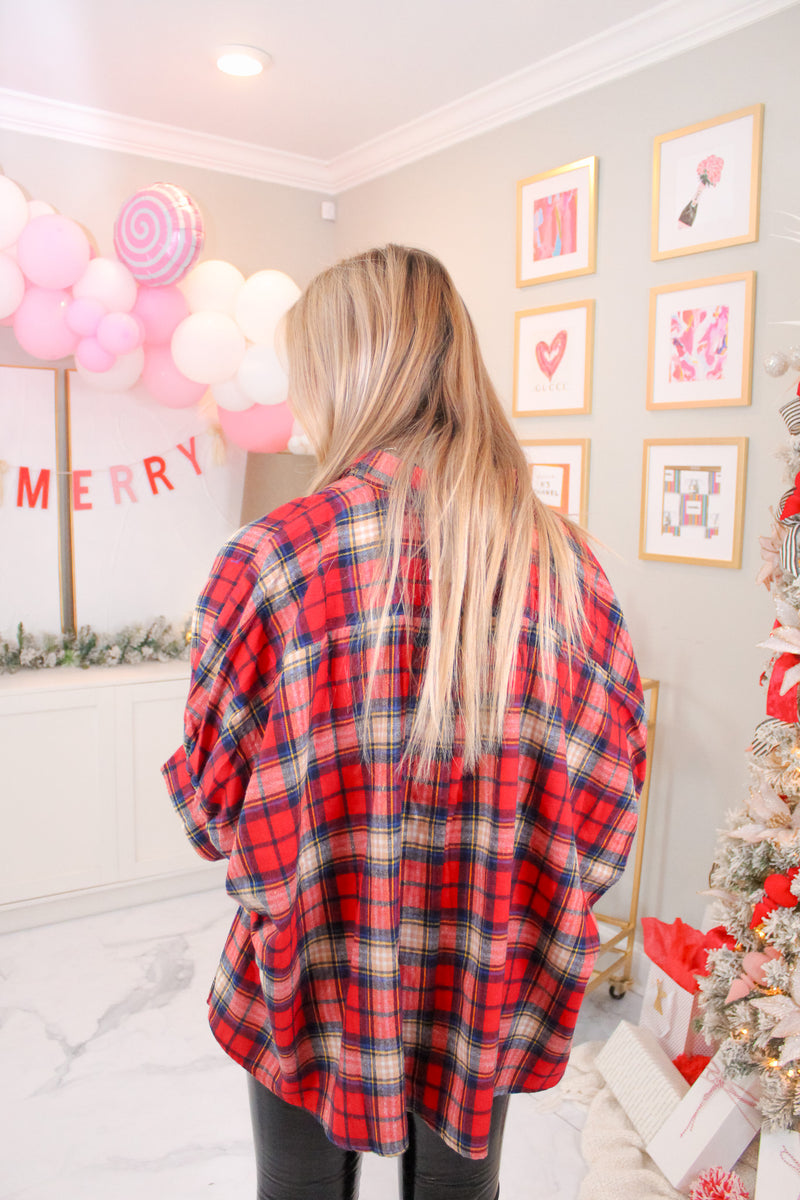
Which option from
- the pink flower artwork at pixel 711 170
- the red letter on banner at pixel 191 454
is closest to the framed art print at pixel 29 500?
the red letter on banner at pixel 191 454

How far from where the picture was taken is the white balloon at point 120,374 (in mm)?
2623

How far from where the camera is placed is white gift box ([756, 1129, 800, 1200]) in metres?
1.47

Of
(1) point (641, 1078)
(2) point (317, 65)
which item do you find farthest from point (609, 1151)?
(2) point (317, 65)

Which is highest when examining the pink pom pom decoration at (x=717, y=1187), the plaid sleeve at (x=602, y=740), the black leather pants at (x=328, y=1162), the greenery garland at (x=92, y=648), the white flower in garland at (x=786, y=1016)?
the plaid sleeve at (x=602, y=740)

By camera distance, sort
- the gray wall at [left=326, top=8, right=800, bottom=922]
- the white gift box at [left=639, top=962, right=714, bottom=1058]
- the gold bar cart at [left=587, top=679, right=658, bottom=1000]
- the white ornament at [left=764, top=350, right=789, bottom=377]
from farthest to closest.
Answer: the gold bar cart at [left=587, top=679, right=658, bottom=1000] < the gray wall at [left=326, top=8, right=800, bottom=922] < the white gift box at [left=639, top=962, right=714, bottom=1058] < the white ornament at [left=764, top=350, right=789, bottom=377]

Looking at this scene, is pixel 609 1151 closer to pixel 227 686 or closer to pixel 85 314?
pixel 227 686

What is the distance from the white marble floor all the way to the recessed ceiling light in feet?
8.35

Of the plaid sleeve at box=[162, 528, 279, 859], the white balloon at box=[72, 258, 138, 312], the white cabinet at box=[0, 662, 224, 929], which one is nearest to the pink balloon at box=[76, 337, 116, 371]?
the white balloon at box=[72, 258, 138, 312]

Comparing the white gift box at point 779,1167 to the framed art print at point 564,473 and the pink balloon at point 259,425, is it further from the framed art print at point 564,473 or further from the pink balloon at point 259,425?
the pink balloon at point 259,425

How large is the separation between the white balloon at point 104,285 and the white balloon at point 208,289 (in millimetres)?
239

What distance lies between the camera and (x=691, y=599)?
7.50ft

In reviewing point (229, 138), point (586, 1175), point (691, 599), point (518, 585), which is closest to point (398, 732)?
point (518, 585)

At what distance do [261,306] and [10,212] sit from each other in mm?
720

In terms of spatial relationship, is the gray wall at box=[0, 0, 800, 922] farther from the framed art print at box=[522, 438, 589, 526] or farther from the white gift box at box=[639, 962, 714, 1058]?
the white gift box at box=[639, 962, 714, 1058]
